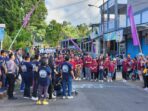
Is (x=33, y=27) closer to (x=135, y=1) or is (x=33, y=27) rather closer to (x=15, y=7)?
(x=15, y=7)

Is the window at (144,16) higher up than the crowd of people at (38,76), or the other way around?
the window at (144,16)

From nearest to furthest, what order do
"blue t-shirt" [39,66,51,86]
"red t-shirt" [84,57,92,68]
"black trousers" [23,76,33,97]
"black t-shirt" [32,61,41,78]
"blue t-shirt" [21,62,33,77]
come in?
"blue t-shirt" [39,66,51,86], "black t-shirt" [32,61,41,78], "blue t-shirt" [21,62,33,77], "black trousers" [23,76,33,97], "red t-shirt" [84,57,92,68]

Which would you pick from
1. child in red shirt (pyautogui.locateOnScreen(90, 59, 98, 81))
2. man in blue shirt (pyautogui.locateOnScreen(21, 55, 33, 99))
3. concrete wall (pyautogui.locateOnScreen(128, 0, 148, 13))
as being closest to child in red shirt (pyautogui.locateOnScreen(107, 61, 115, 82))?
child in red shirt (pyautogui.locateOnScreen(90, 59, 98, 81))

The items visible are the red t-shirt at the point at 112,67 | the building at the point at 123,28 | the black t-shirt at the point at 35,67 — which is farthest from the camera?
the building at the point at 123,28

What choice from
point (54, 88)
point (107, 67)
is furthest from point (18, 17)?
point (54, 88)

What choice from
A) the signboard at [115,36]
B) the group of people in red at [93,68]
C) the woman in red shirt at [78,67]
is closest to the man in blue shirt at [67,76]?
the group of people in red at [93,68]

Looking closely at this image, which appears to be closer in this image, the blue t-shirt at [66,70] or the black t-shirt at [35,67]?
the black t-shirt at [35,67]

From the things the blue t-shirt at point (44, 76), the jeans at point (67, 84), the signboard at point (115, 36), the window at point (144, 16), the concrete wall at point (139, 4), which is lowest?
the jeans at point (67, 84)

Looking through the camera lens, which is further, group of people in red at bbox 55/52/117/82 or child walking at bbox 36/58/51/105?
group of people in red at bbox 55/52/117/82

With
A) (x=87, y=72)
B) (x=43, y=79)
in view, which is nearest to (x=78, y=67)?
(x=87, y=72)

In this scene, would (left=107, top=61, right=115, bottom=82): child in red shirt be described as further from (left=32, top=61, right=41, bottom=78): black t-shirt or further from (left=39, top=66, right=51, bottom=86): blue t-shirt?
(left=39, top=66, right=51, bottom=86): blue t-shirt

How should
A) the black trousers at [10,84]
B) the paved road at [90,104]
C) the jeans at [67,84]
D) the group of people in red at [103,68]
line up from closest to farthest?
the paved road at [90,104]
the black trousers at [10,84]
the jeans at [67,84]
the group of people in red at [103,68]

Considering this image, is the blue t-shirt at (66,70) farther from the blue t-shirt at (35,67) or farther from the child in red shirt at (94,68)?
the child in red shirt at (94,68)

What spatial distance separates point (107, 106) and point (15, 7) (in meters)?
38.6
